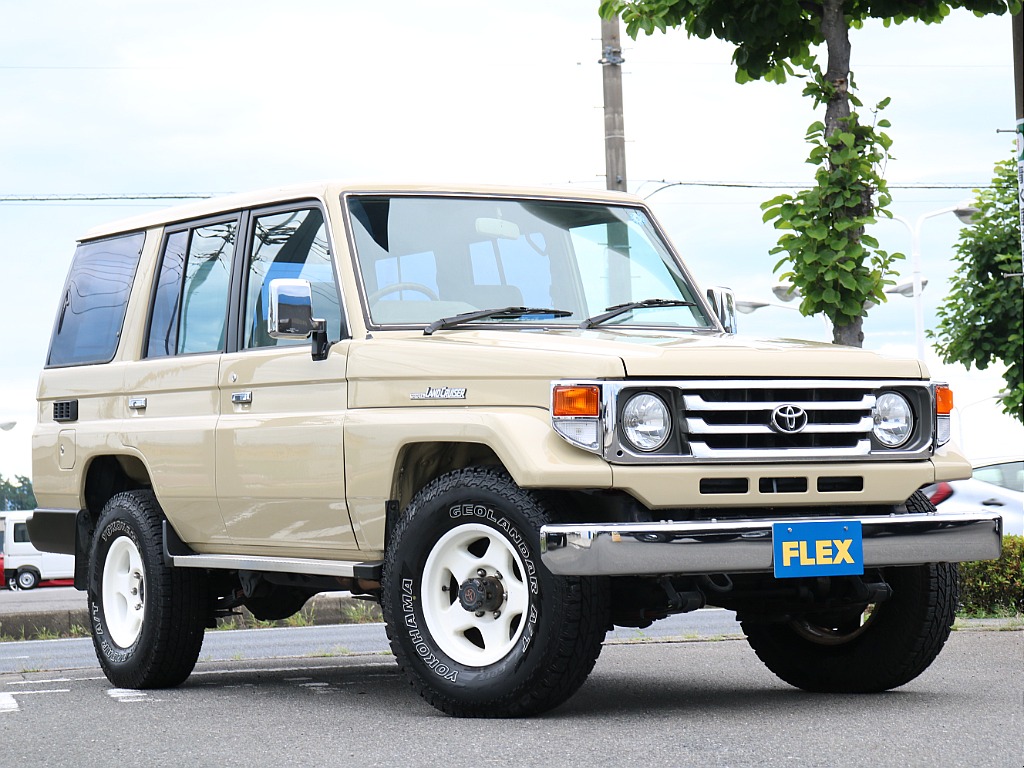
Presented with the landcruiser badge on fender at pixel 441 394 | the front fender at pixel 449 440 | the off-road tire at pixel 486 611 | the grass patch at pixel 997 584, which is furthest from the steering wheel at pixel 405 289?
the grass patch at pixel 997 584

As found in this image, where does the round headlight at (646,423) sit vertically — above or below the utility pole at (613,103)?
below

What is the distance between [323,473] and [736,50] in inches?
242

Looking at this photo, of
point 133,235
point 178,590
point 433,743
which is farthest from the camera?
point 133,235

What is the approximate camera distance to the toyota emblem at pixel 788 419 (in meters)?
6.40

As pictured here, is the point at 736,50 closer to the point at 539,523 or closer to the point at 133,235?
the point at 133,235

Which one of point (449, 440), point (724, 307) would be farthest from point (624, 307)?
point (449, 440)

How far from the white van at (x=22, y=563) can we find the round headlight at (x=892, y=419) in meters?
38.5

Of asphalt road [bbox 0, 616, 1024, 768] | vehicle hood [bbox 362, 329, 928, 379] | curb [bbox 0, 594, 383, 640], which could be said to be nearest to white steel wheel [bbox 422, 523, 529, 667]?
asphalt road [bbox 0, 616, 1024, 768]

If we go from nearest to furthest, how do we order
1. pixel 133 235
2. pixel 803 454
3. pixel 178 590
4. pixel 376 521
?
pixel 803 454, pixel 376 521, pixel 178 590, pixel 133 235

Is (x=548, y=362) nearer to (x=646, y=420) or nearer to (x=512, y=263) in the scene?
(x=646, y=420)

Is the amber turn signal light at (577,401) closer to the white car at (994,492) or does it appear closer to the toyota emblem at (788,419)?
the toyota emblem at (788,419)

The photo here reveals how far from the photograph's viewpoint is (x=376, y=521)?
6938 mm

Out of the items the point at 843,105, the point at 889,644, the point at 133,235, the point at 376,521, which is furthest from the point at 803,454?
the point at 843,105

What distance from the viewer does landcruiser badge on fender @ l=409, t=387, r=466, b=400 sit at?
6496 mm
